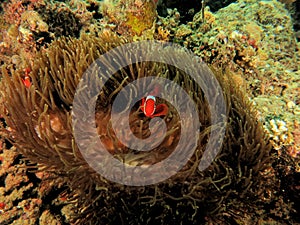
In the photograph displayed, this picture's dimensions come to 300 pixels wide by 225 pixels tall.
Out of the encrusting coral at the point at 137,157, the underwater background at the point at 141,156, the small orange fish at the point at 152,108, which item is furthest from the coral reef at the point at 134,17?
the small orange fish at the point at 152,108

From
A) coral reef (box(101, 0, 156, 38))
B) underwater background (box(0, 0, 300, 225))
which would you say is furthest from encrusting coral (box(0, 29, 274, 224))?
coral reef (box(101, 0, 156, 38))

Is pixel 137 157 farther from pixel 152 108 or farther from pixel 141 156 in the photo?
pixel 152 108

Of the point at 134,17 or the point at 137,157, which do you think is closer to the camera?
the point at 137,157

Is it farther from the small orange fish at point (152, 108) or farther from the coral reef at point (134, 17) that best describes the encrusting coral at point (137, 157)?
the coral reef at point (134, 17)

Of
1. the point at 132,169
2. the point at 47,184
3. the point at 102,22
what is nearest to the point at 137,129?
the point at 132,169

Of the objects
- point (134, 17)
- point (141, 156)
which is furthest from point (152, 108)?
Result: point (134, 17)

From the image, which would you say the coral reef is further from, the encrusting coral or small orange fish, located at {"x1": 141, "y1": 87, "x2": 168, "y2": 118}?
small orange fish, located at {"x1": 141, "y1": 87, "x2": 168, "y2": 118}

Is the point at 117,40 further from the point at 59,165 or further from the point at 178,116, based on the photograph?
the point at 59,165
